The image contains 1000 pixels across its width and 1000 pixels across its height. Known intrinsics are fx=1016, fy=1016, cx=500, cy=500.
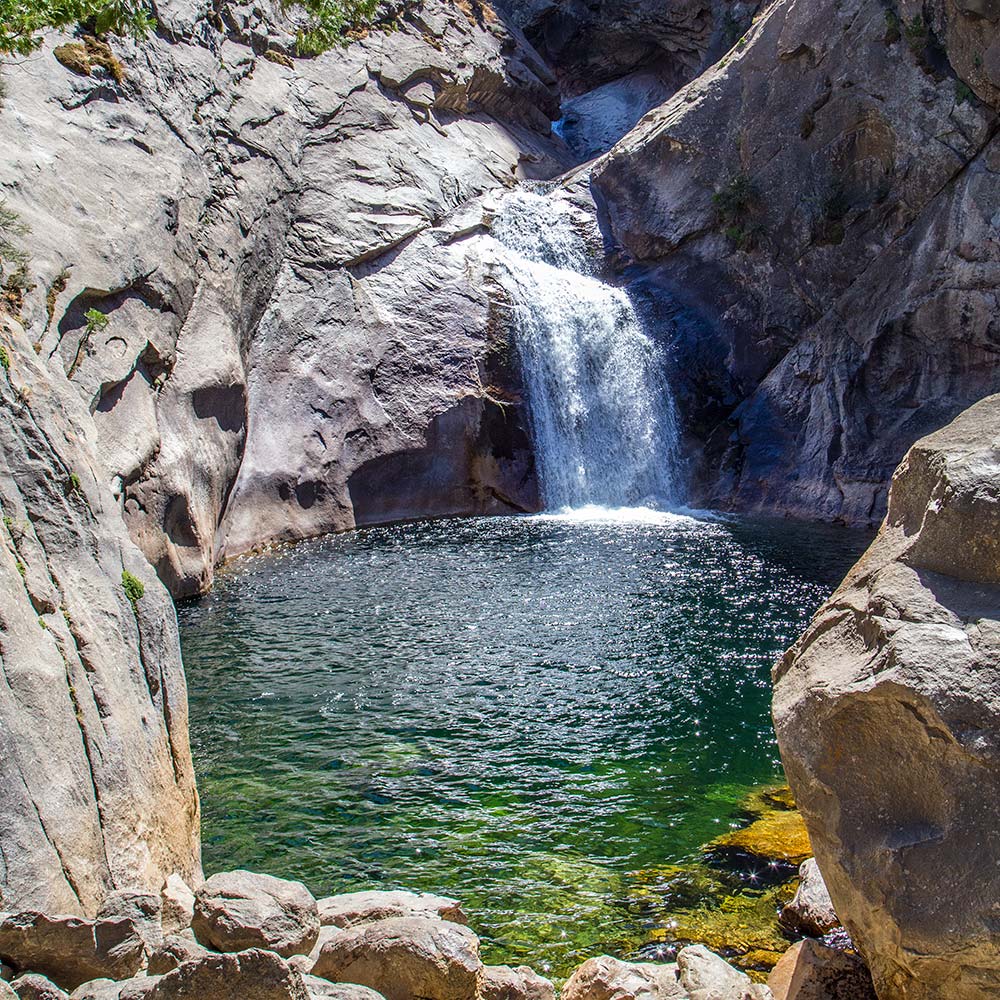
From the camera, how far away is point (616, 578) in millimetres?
18438

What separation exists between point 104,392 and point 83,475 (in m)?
8.50

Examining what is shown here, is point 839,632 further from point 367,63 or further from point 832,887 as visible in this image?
point 367,63

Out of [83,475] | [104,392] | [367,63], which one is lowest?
[83,475]

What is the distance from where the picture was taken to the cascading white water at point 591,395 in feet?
91.0

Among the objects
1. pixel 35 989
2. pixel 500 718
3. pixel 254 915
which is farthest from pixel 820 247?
pixel 35 989

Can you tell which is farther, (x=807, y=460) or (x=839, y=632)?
(x=807, y=460)

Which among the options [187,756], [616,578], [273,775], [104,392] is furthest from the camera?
[616,578]

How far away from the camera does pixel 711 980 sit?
567 cm

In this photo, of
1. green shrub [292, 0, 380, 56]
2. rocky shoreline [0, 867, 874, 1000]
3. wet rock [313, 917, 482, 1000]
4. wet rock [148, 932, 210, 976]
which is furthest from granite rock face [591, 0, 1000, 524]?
wet rock [148, 932, 210, 976]

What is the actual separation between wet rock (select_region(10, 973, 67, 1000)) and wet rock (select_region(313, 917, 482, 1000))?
62.1 inches

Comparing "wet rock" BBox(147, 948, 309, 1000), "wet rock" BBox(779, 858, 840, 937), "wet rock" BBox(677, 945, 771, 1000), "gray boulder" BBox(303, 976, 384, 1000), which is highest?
"wet rock" BBox(147, 948, 309, 1000)

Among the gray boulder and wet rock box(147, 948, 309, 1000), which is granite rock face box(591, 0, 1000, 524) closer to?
the gray boulder

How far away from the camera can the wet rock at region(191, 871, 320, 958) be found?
5.35 m

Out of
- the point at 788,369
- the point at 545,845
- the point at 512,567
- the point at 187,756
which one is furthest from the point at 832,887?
the point at 788,369
